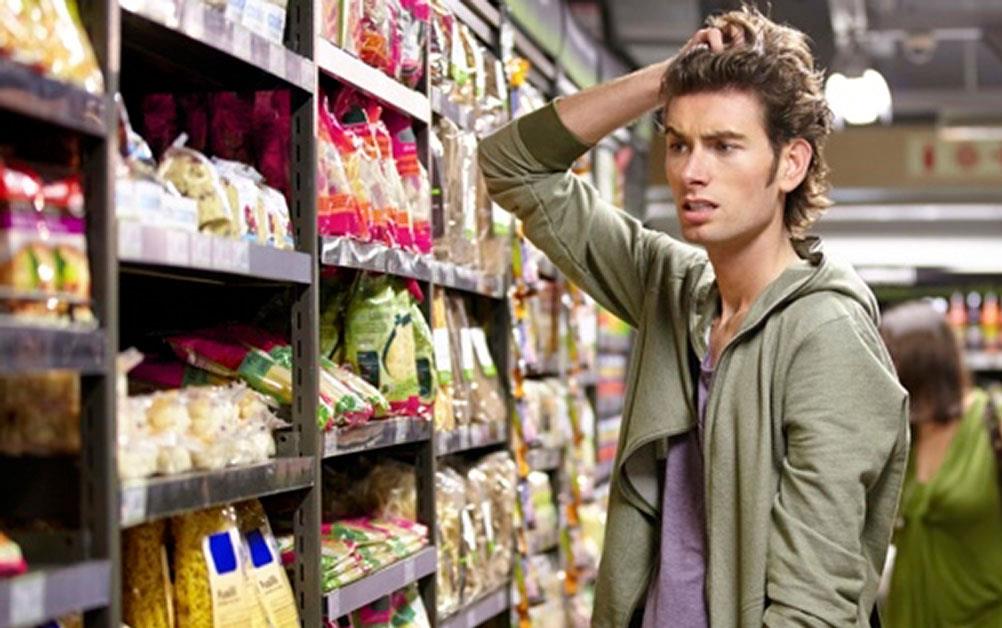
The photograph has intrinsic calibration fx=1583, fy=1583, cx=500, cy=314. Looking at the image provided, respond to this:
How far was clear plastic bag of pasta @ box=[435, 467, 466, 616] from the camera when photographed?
11.3 ft

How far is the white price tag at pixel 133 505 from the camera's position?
6.11ft

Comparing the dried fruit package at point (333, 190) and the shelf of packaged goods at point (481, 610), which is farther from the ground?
the dried fruit package at point (333, 190)

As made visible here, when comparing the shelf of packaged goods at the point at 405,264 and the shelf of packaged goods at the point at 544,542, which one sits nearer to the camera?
the shelf of packaged goods at the point at 405,264

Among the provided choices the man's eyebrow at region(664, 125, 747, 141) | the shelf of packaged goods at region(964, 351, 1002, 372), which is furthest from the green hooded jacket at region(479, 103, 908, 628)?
the shelf of packaged goods at region(964, 351, 1002, 372)

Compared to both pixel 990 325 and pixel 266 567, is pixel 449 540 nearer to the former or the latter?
pixel 266 567

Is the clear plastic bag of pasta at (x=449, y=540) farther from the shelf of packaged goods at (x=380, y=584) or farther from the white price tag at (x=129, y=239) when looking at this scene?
the white price tag at (x=129, y=239)

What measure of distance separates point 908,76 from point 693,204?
9684mm

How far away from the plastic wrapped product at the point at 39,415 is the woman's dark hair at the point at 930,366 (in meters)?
3.45

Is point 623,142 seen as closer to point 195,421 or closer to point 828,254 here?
point 828,254

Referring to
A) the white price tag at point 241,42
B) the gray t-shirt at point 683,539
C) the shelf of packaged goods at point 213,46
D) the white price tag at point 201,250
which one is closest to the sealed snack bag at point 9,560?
the white price tag at point 201,250

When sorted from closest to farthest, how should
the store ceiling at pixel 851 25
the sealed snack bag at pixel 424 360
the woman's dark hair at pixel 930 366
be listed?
1. the sealed snack bag at pixel 424 360
2. the woman's dark hair at pixel 930 366
3. the store ceiling at pixel 851 25

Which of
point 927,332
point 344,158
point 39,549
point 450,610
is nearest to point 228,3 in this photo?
point 344,158

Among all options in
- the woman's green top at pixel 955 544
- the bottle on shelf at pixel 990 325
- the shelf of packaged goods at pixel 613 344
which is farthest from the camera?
the bottle on shelf at pixel 990 325

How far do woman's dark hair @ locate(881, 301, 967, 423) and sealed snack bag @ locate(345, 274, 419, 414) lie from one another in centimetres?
224
